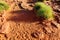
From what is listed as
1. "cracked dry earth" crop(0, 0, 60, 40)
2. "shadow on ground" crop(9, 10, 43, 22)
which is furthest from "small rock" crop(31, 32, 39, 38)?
"shadow on ground" crop(9, 10, 43, 22)

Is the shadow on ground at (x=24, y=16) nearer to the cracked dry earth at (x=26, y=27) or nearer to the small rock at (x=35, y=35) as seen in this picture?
the cracked dry earth at (x=26, y=27)

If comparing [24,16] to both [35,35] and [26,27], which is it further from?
[35,35]

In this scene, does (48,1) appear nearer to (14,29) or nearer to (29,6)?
(29,6)

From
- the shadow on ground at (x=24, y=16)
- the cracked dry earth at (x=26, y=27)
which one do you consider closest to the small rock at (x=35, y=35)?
the cracked dry earth at (x=26, y=27)

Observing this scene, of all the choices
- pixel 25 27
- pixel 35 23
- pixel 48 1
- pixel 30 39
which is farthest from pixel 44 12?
pixel 48 1

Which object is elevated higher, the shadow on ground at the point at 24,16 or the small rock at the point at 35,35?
the shadow on ground at the point at 24,16

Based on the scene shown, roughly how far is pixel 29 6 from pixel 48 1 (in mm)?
1338

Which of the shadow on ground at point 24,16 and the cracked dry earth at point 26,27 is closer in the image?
the cracked dry earth at point 26,27

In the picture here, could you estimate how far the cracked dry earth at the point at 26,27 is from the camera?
6.45m

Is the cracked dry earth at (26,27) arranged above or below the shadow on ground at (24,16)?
below

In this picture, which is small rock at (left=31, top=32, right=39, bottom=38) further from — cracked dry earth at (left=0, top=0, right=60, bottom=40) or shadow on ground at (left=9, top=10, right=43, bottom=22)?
shadow on ground at (left=9, top=10, right=43, bottom=22)

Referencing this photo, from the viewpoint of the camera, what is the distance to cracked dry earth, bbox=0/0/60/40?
21.1 ft

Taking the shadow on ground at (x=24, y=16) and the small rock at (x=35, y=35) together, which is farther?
the shadow on ground at (x=24, y=16)

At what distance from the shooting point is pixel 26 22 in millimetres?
7215
